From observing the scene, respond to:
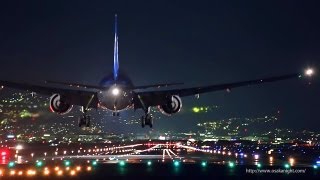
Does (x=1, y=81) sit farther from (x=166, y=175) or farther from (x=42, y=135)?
(x=42, y=135)

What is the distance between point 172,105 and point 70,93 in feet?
41.3

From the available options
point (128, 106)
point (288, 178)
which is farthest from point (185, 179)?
point (128, 106)

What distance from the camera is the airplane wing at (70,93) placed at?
224 feet

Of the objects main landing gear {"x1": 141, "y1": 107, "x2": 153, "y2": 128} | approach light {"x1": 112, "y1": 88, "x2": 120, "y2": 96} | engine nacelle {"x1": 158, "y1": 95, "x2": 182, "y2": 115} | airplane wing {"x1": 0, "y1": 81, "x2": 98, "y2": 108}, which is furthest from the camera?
engine nacelle {"x1": 158, "y1": 95, "x2": 182, "y2": 115}

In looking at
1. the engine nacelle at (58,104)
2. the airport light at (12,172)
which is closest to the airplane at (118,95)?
the engine nacelle at (58,104)

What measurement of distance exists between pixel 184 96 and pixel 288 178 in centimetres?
3314

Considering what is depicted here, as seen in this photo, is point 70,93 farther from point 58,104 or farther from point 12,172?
point 12,172

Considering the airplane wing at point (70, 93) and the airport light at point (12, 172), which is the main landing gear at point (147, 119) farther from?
the airport light at point (12, 172)

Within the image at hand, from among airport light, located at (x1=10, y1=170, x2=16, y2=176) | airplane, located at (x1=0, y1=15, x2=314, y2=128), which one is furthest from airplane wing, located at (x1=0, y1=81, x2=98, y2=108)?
airport light, located at (x1=10, y1=170, x2=16, y2=176)

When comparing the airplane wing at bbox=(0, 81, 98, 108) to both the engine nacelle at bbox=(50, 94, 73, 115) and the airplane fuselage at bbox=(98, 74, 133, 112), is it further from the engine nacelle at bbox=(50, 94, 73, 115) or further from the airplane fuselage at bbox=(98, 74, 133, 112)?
the airplane fuselage at bbox=(98, 74, 133, 112)

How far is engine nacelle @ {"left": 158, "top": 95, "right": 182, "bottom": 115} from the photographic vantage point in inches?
2815

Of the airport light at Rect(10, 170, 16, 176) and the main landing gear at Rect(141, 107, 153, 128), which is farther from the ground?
the main landing gear at Rect(141, 107, 153, 128)

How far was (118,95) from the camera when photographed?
2509 inches

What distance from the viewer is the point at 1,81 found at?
227 feet
